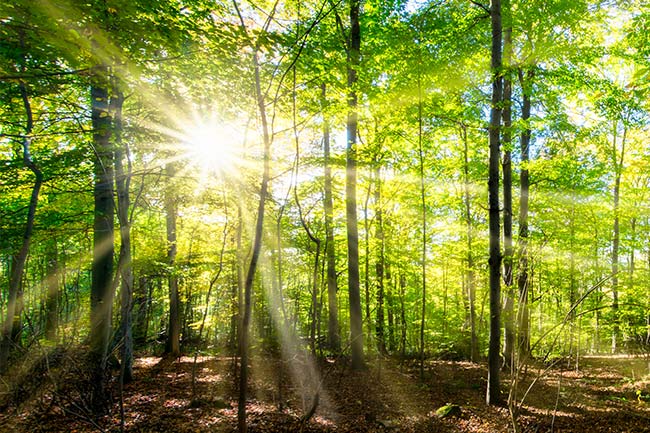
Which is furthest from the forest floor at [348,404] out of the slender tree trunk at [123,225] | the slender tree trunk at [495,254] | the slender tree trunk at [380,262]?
the slender tree trunk at [380,262]

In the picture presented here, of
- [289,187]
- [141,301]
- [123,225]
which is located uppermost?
[289,187]

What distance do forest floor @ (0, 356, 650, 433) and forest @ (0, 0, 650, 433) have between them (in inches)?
2.7

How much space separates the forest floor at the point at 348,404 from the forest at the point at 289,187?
0.07 m

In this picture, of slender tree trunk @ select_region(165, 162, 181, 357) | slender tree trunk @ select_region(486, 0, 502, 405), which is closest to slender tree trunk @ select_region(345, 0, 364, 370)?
slender tree trunk @ select_region(486, 0, 502, 405)

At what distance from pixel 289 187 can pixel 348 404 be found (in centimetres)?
488

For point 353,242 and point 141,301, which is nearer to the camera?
point 141,301

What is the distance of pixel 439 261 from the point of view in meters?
12.5

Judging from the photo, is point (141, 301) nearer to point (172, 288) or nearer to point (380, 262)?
point (172, 288)

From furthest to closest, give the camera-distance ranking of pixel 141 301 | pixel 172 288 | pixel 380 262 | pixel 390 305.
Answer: pixel 390 305
pixel 380 262
pixel 172 288
pixel 141 301

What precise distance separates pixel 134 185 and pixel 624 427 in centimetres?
1139

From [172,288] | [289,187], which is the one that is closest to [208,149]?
[289,187]

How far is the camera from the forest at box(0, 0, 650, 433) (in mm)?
3771

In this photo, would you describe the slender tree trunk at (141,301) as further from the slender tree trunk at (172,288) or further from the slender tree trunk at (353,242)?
the slender tree trunk at (353,242)

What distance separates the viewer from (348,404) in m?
6.61
